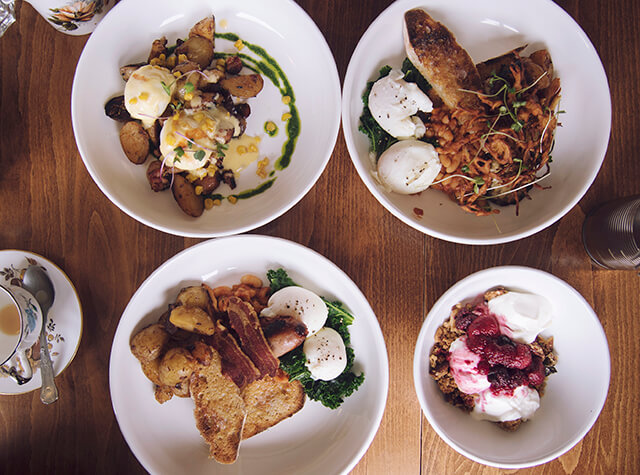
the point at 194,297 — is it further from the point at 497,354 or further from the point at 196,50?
the point at 497,354

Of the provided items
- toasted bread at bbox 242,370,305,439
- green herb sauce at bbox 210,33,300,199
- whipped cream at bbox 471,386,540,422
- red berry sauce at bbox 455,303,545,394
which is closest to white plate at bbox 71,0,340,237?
green herb sauce at bbox 210,33,300,199

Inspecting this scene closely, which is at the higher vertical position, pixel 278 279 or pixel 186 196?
pixel 186 196

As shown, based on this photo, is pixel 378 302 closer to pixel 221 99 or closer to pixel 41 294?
pixel 221 99

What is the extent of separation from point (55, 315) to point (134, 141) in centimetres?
64

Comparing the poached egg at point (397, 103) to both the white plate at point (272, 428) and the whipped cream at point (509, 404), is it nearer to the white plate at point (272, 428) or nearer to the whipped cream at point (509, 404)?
the white plate at point (272, 428)

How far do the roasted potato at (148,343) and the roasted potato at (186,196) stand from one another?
0.39 meters

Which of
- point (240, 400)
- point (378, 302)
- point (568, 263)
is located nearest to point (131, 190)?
point (240, 400)

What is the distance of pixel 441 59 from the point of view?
53.5 inches

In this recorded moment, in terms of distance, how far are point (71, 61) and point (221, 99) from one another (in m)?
0.56

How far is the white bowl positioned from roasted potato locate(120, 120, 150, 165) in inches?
40.0

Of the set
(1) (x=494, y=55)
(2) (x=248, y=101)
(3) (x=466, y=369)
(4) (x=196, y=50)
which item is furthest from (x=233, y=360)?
(1) (x=494, y=55)

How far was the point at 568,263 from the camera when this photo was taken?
1.53 metres

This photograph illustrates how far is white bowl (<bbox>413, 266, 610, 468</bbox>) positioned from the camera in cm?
133

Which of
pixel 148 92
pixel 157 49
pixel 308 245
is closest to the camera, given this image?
pixel 148 92
